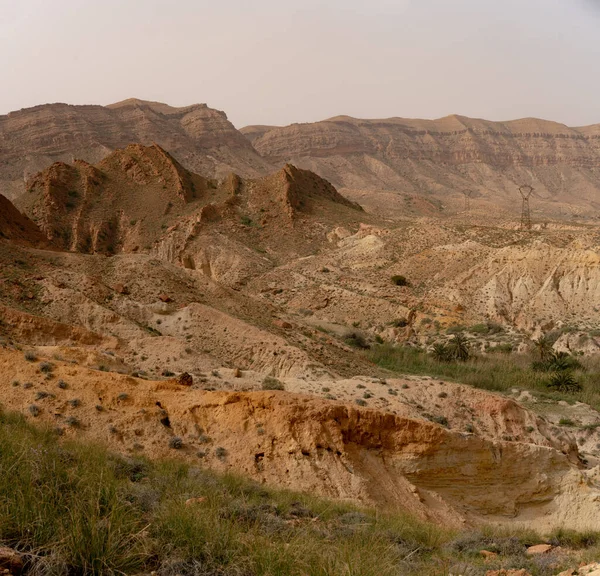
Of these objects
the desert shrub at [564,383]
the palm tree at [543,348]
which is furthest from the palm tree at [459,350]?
the desert shrub at [564,383]

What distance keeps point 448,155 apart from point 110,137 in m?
81.0

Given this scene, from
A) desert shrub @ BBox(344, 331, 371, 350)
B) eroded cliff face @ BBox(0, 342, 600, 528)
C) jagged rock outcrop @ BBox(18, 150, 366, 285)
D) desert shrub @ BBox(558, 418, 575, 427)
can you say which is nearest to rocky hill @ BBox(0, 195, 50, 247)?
jagged rock outcrop @ BBox(18, 150, 366, 285)

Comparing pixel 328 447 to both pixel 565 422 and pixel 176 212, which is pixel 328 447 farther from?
pixel 176 212

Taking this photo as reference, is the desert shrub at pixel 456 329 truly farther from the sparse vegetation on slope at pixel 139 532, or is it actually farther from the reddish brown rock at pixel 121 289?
the sparse vegetation on slope at pixel 139 532

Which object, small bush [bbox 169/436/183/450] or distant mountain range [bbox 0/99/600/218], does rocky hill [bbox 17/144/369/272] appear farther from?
distant mountain range [bbox 0/99/600/218]

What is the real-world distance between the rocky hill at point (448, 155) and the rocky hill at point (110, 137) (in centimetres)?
2357

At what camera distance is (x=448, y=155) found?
468ft

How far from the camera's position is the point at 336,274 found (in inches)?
1527

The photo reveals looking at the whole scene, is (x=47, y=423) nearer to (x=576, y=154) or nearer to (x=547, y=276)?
(x=547, y=276)

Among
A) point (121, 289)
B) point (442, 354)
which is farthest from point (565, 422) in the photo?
point (121, 289)

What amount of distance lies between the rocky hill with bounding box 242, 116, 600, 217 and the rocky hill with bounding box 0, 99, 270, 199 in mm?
23567

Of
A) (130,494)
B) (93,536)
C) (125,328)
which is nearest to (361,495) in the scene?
(130,494)

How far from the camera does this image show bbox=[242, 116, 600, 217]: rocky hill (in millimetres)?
126688

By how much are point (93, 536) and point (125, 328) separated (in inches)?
596
